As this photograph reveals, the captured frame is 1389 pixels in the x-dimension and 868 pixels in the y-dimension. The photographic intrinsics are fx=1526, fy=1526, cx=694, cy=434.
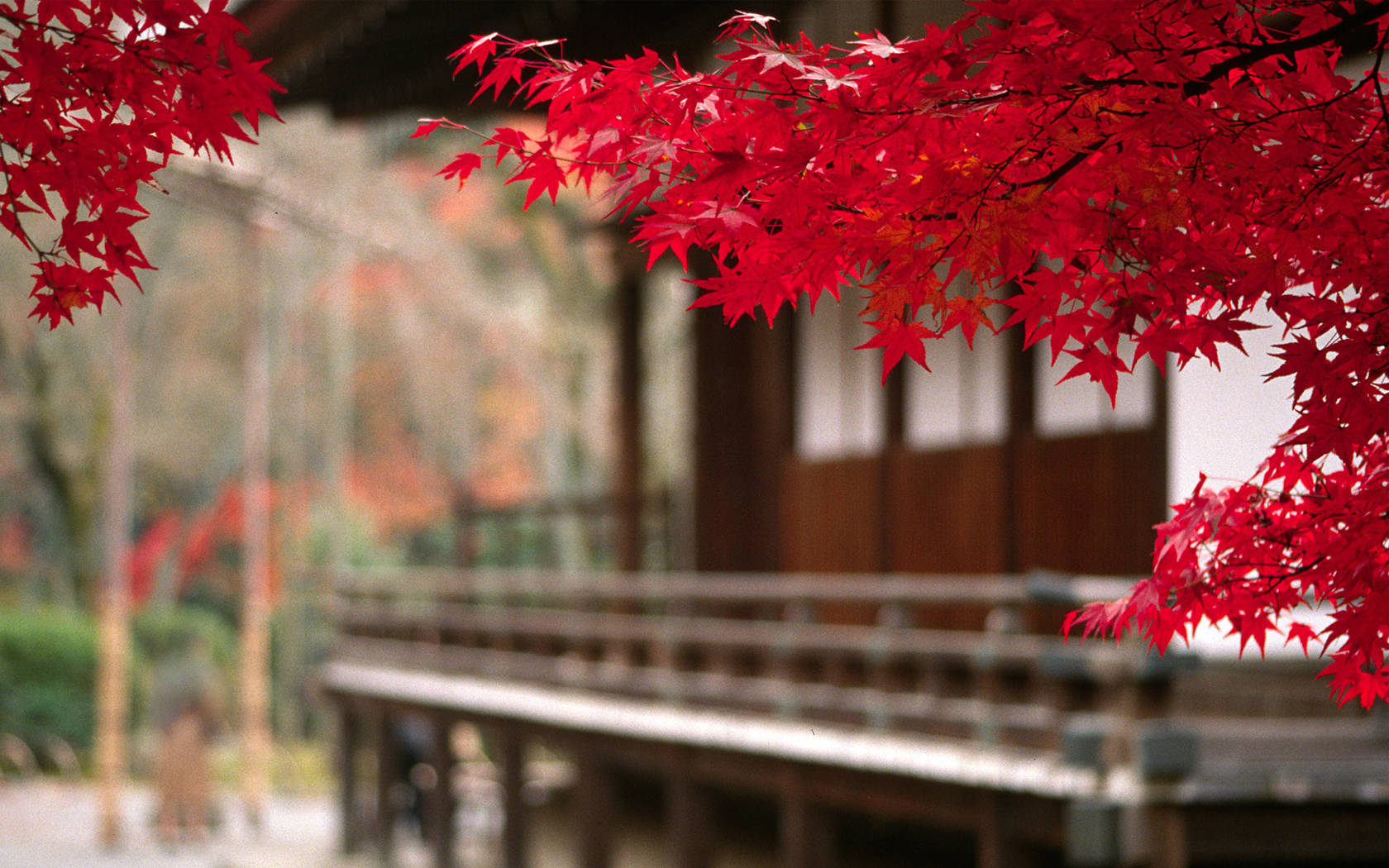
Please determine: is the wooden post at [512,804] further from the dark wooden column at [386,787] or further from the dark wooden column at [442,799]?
the dark wooden column at [386,787]

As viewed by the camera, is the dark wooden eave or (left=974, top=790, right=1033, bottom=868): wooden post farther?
the dark wooden eave

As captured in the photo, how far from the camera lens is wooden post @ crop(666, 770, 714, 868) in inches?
372

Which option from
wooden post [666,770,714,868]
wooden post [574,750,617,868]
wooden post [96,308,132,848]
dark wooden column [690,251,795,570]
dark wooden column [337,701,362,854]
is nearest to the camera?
wooden post [666,770,714,868]

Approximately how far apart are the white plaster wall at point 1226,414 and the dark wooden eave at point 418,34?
3844mm

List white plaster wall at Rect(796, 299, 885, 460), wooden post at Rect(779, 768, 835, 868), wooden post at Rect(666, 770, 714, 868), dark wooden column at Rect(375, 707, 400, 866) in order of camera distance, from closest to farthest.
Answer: wooden post at Rect(779, 768, 835, 868) → wooden post at Rect(666, 770, 714, 868) → white plaster wall at Rect(796, 299, 885, 460) → dark wooden column at Rect(375, 707, 400, 866)

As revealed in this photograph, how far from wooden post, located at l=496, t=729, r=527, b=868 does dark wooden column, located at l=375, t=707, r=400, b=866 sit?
311cm

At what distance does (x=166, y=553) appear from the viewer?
27.5 meters

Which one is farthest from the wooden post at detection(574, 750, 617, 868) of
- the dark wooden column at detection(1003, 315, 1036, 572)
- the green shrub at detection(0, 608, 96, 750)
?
the green shrub at detection(0, 608, 96, 750)

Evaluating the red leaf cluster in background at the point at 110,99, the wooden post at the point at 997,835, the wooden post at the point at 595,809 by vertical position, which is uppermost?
the red leaf cluster in background at the point at 110,99

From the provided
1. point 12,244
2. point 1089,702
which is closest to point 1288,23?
point 1089,702

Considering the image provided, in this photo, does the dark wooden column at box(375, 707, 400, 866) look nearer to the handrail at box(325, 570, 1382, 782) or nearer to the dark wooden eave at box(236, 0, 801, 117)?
the handrail at box(325, 570, 1382, 782)

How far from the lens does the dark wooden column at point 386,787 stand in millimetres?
15312

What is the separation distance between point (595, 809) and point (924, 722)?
398cm

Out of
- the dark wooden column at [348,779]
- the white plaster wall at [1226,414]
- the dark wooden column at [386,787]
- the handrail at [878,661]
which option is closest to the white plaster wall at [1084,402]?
the white plaster wall at [1226,414]
